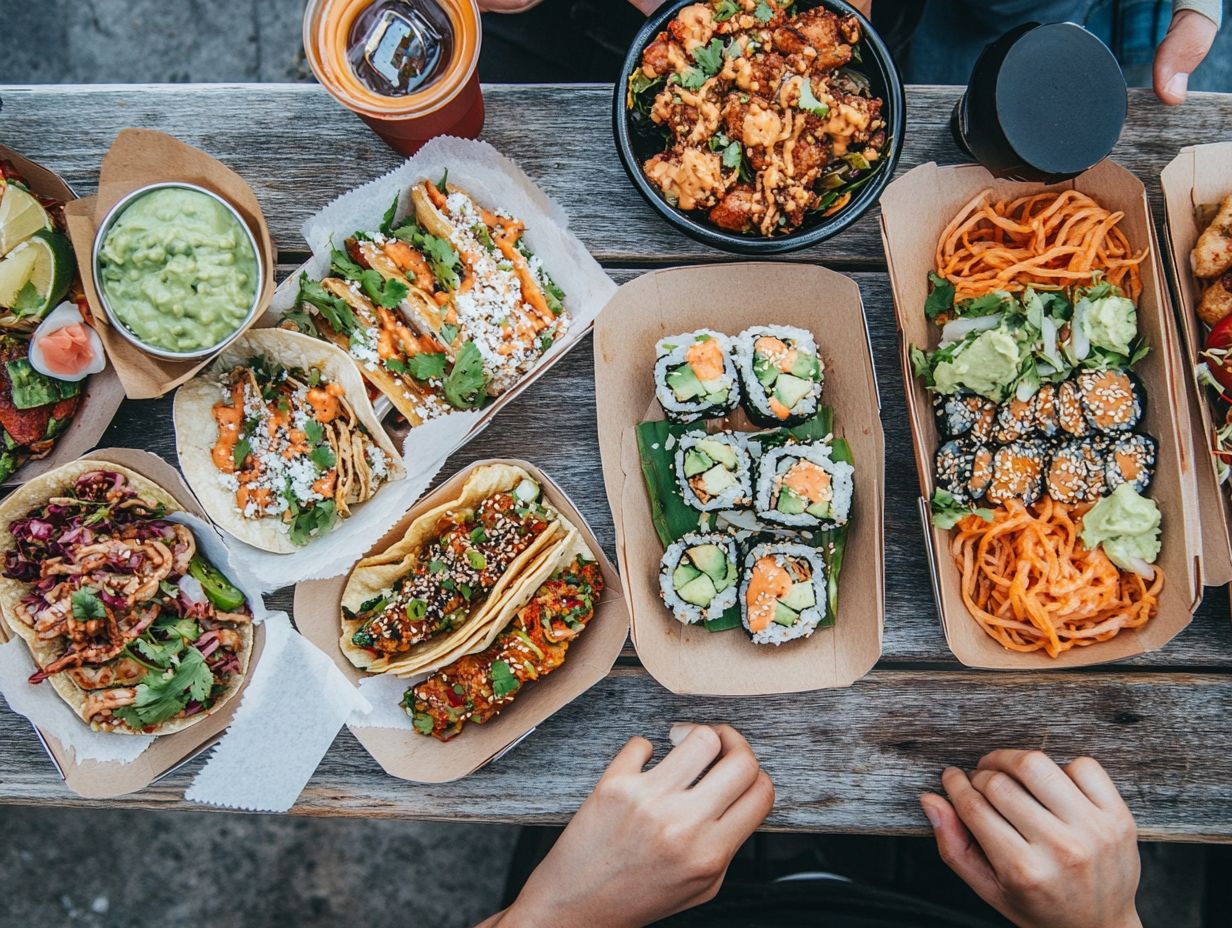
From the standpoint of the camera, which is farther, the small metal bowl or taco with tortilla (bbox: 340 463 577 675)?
taco with tortilla (bbox: 340 463 577 675)

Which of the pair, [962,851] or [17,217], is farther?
[962,851]

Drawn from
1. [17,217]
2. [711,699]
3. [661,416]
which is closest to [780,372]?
[661,416]

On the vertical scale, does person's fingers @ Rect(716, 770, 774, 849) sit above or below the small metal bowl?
below

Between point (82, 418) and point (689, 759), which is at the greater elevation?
point (82, 418)

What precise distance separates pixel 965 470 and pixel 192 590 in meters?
1.71

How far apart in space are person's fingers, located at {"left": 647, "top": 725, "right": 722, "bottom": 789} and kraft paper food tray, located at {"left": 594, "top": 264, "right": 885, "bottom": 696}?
0.10 metres

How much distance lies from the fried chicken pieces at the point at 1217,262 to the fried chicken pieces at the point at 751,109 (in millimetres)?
743

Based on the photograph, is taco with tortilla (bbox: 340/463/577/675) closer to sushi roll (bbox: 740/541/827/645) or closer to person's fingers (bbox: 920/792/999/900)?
sushi roll (bbox: 740/541/827/645)

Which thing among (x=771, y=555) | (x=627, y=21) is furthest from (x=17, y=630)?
(x=627, y=21)

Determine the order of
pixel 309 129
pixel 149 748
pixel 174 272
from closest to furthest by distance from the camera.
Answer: pixel 174 272
pixel 149 748
pixel 309 129

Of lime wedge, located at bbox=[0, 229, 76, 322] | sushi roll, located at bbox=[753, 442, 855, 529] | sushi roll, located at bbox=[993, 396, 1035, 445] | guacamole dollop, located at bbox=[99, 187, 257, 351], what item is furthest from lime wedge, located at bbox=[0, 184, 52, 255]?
sushi roll, located at bbox=[993, 396, 1035, 445]

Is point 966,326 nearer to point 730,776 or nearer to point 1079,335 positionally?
point 1079,335

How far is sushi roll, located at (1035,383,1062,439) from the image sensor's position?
198 centimetres

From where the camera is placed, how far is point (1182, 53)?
2.04 meters
